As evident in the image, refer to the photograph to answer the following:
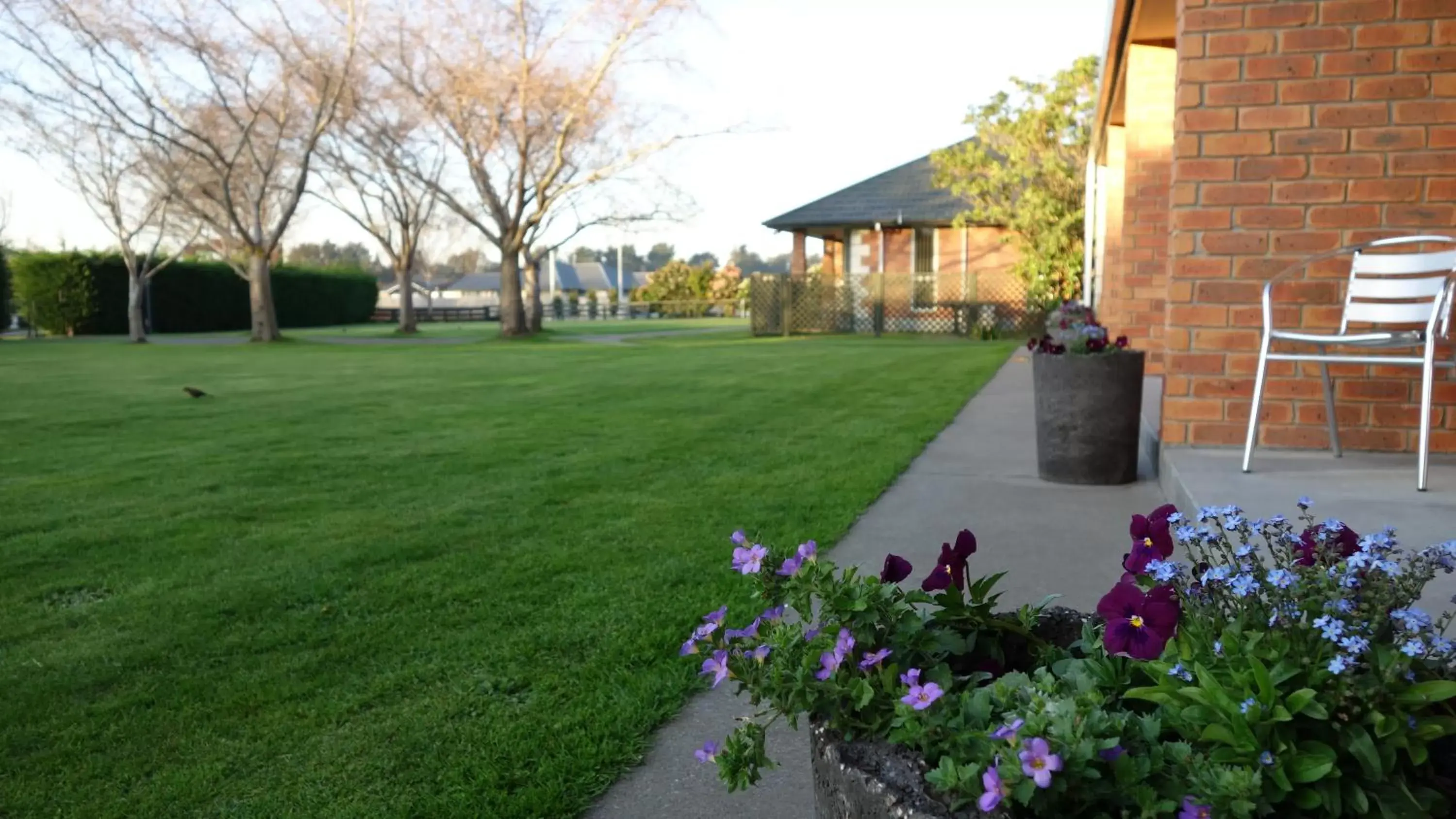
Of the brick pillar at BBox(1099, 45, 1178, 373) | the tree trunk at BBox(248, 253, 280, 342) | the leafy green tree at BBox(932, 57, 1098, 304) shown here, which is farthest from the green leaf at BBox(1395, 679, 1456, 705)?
the tree trunk at BBox(248, 253, 280, 342)

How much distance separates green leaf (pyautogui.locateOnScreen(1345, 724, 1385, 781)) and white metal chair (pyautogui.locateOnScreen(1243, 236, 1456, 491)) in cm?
292

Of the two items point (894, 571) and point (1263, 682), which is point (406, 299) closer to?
point (894, 571)

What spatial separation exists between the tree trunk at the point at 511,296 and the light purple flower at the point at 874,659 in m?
23.1

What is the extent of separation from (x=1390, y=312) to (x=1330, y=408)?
46 centimetres

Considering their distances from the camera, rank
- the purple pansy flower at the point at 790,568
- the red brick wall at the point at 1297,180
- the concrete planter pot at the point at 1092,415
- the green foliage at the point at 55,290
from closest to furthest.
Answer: the purple pansy flower at the point at 790,568 → the red brick wall at the point at 1297,180 → the concrete planter pot at the point at 1092,415 → the green foliage at the point at 55,290

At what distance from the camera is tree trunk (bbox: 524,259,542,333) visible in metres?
26.1

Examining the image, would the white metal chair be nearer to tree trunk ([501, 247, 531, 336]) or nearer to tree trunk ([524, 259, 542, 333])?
tree trunk ([501, 247, 531, 336])

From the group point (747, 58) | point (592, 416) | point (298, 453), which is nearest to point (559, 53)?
point (747, 58)

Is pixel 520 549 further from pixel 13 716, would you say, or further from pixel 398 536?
pixel 13 716

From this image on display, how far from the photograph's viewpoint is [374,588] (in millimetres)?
3330

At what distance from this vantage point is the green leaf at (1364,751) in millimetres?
1003

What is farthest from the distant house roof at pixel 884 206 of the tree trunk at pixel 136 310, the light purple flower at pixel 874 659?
the light purple flower at pixel 874 659

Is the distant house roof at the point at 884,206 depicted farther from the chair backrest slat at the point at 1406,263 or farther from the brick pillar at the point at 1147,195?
the chair backrest slat at the point at 1406,263

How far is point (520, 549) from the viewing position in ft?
12.4
